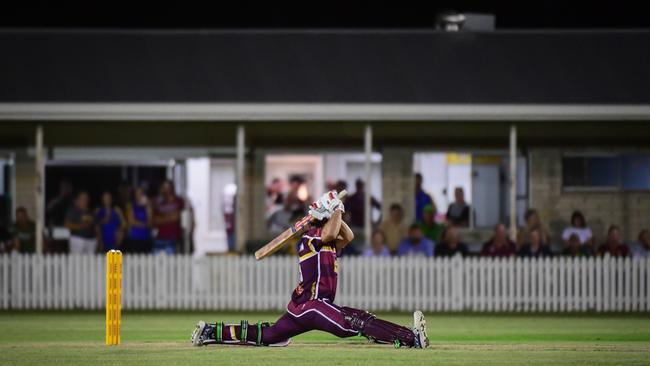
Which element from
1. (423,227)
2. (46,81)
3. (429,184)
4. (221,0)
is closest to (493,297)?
(423,227)

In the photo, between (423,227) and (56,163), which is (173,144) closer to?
(56,163)

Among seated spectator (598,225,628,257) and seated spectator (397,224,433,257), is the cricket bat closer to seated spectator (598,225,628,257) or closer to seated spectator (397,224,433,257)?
seated spectator (397,224,433,257)

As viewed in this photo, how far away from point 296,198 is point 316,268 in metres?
13.3

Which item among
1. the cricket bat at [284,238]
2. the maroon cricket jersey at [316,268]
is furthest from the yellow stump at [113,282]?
the maroon cricket jersey at [316,268]

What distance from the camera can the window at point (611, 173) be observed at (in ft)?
87.5

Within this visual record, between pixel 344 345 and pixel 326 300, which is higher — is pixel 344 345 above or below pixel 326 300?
below

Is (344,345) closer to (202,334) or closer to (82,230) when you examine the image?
(202,334)

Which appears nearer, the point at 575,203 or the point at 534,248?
the point at 534,248

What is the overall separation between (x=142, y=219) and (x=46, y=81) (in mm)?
3148

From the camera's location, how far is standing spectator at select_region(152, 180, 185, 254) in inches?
1008

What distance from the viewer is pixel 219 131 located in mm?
26016

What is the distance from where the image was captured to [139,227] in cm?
2548

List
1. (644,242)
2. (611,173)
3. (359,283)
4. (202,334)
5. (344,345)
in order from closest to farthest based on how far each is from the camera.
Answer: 1. (202,334)
2. (344,345)
3. (359,283)
4. (644,242)
5. (611,173)

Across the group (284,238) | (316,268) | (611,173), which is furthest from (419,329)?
(611,173)
